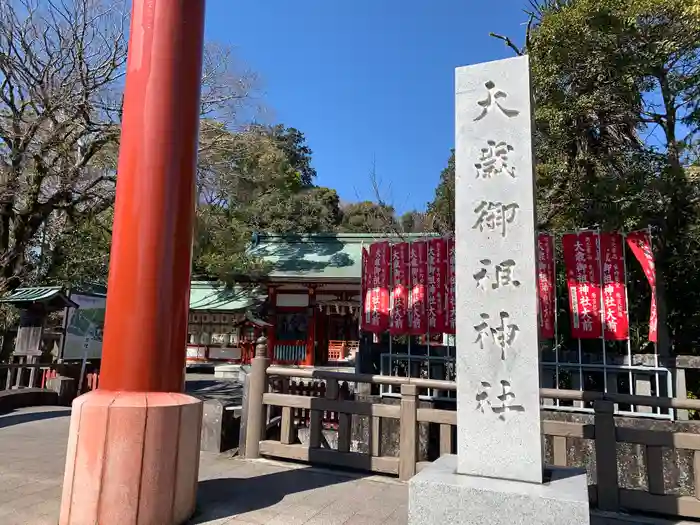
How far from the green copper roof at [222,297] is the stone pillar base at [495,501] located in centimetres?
1734

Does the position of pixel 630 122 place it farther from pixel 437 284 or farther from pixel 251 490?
pixel 251 490

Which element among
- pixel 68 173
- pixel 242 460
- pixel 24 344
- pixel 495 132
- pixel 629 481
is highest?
pixel 68 173

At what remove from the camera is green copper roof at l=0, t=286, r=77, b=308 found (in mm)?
10031

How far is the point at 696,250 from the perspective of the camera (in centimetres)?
854

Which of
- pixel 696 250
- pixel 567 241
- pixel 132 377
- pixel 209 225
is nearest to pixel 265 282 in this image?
pixel 209 225

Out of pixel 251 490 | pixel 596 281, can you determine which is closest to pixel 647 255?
pixel 596 281

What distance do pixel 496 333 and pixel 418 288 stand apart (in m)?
6.18

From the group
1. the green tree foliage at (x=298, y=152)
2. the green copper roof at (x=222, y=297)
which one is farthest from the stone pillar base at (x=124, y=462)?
the green tree foliage at (x=298, y=152)

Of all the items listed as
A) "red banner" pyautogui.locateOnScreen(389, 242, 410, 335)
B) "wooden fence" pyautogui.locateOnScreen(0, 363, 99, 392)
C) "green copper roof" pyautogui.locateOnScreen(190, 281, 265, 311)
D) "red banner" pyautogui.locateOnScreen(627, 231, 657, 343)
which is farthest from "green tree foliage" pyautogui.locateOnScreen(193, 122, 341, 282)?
"red banner" pyautogui.locateOnScreen(627, 231, 657, 343)

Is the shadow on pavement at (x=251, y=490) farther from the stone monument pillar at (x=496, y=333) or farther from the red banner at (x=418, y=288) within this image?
the red banner at (x=418, y=288)

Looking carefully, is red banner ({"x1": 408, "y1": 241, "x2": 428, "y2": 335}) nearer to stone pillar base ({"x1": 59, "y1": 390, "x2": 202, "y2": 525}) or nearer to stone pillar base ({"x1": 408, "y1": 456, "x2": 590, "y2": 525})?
stone pillar base ({"x1": 408, "y1": 456, "x2": 590, "y2": 525})

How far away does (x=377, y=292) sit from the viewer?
10.1 meters

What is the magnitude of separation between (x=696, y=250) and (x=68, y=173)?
11910mm

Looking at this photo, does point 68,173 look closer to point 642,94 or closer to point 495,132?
point 495,132
